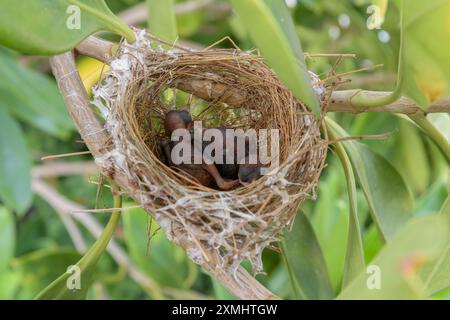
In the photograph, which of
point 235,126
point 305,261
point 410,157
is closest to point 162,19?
point 235,126

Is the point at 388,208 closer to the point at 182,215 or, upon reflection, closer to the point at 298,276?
the point at 298,276

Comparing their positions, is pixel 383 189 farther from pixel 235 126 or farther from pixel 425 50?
pixel 425 50

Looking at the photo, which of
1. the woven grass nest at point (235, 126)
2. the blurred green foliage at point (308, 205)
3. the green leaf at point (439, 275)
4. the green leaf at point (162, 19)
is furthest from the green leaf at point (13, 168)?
the green leaf at point (439, 275)

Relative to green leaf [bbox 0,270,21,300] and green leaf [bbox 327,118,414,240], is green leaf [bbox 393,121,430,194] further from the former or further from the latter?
green leaf [bbox 0,270,21,300]

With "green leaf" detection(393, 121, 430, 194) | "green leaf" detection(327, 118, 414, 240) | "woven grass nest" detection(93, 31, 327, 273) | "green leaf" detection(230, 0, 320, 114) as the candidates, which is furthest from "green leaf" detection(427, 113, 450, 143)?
"green leaf" detection(393, 121, 430, 194)

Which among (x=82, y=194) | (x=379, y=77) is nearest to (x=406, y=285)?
(x=379, y=77)

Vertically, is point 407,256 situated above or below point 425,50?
below
